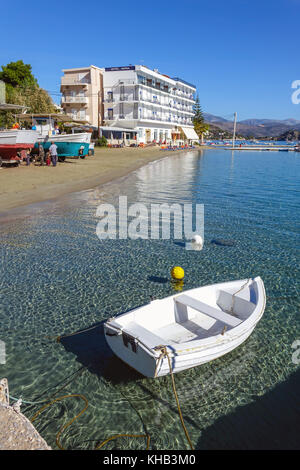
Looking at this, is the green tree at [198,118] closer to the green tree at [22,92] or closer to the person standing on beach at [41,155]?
the green tree at [22,92]

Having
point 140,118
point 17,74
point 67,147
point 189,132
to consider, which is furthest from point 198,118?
point 67,147

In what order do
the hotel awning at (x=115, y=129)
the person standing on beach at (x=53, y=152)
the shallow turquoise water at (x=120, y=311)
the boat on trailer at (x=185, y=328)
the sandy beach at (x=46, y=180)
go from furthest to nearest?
the hotel awning at (x=115, y=129) < the person standing on beach at (x=53, y=152) < the sandy beach at (x=46, y=180) < the boat on trailer at (x=185, y=328) < the shallow turquoise water at (x=120, y=311)

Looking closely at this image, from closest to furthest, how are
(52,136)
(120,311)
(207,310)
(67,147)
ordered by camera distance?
(207,310)
(120,311)
(52,136)
(67,147)

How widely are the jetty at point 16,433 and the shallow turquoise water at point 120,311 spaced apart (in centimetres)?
74

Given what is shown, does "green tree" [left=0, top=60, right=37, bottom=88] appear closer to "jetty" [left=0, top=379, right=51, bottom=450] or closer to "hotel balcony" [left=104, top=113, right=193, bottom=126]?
"hotel balcony" [left=104, top=113, right=193, bottom=126]

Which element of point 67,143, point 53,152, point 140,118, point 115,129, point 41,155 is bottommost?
point 41,155

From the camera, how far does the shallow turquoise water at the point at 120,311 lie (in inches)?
188

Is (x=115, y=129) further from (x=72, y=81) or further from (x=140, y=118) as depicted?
(x=72, y=81)

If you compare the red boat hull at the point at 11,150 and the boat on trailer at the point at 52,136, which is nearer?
the red boat hull at the point at 11,150

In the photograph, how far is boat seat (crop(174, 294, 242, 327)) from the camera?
231 inches

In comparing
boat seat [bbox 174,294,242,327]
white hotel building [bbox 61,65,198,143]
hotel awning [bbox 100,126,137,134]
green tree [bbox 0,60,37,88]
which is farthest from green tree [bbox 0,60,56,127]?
boat seat [bbox 174,294,242,327]

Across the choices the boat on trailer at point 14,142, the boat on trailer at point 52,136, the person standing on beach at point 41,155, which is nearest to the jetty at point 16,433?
the boat on trailer at point 14,142

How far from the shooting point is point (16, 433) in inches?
148

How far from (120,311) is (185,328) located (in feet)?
5.76
